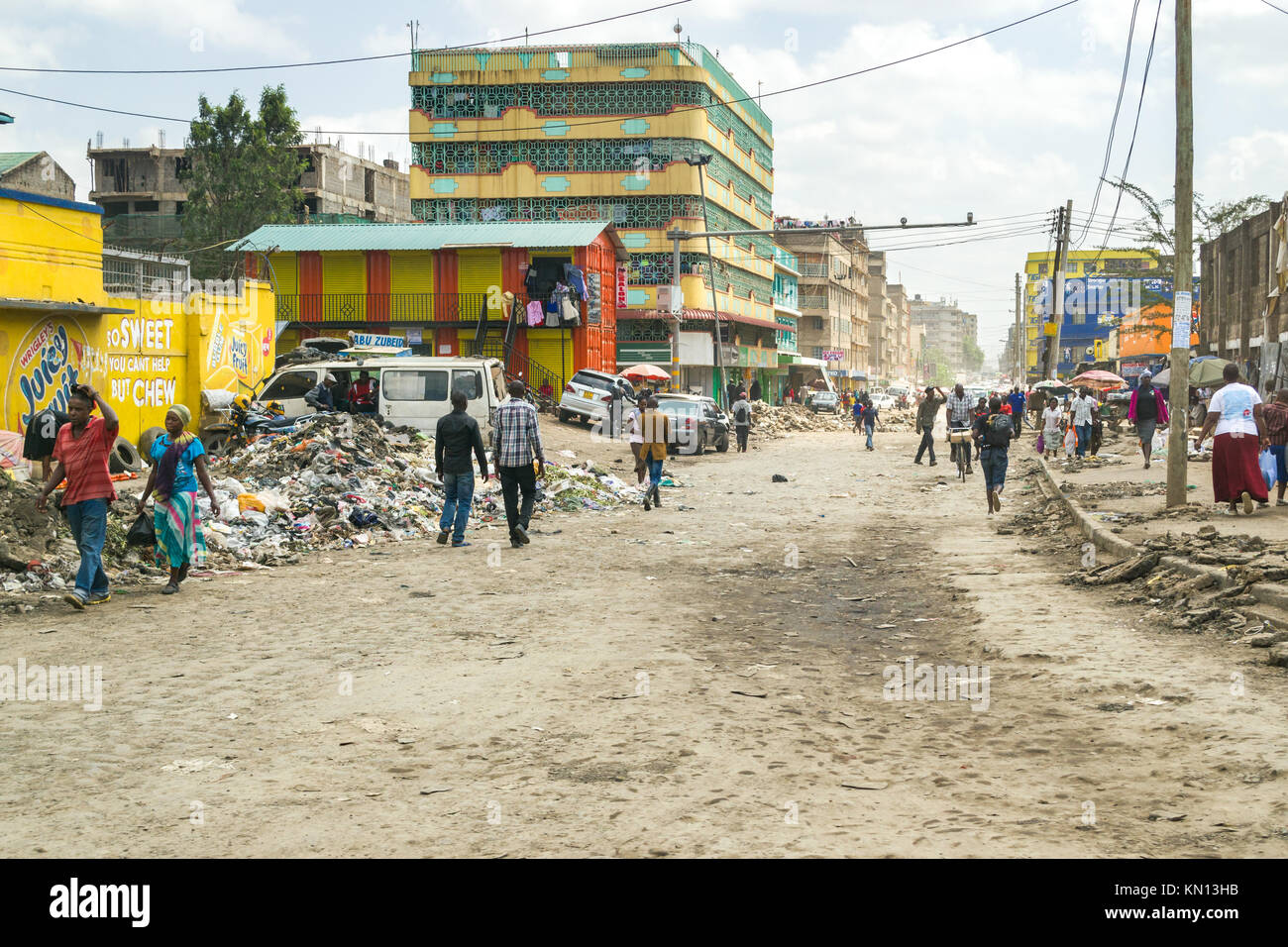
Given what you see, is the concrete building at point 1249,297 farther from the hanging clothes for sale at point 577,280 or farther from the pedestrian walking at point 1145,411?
the hanging clothes for sale at point 577,280

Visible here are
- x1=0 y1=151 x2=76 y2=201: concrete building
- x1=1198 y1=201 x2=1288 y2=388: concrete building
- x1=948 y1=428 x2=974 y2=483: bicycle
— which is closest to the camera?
x1=948 y1=428 x2=974 y2=483: bicycle

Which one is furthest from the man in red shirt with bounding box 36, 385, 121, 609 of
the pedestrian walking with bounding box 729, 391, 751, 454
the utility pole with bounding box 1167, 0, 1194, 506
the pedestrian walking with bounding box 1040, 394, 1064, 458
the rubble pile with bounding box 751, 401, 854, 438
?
the rubble pile with bounding box 751, 401, 854, 438

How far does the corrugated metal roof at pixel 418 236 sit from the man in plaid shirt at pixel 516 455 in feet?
97.6

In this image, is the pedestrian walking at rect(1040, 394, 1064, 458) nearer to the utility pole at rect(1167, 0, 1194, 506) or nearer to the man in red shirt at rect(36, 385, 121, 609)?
the utility pole at rect(1167, 0, 1194, 506)

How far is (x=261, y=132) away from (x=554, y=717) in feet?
179

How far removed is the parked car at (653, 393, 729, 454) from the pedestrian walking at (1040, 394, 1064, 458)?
9.71 meters

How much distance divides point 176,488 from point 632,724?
20.6 ft

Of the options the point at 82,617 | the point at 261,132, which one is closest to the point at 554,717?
the point at 82,617

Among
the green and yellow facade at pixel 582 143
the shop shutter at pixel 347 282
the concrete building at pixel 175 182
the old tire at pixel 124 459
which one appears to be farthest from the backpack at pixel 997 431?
the concrete building at pixel 175 182

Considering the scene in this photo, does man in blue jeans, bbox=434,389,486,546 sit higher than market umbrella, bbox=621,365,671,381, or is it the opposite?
market umbrella, bbox=621,365,671,381

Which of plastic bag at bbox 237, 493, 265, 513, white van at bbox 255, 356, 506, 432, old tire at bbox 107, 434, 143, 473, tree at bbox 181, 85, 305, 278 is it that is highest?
tree at bbox 181, 85, 305, 278

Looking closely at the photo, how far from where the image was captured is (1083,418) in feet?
94.3

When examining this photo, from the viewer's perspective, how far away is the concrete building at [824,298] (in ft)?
332

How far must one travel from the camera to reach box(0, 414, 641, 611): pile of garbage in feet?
39.6
